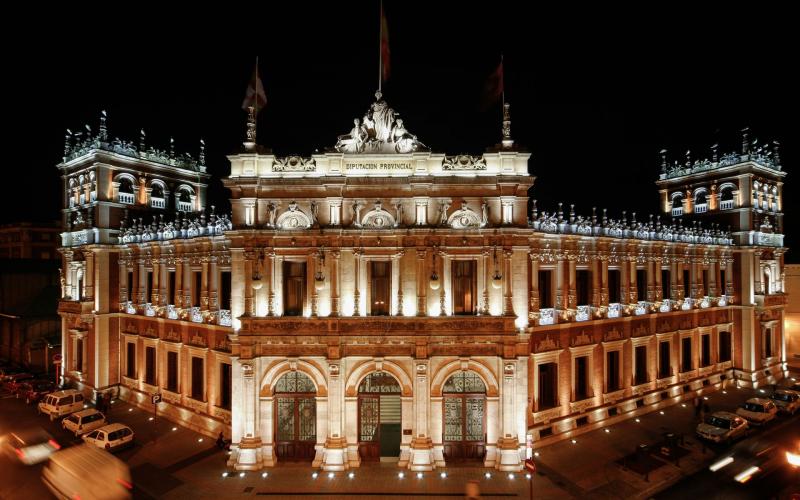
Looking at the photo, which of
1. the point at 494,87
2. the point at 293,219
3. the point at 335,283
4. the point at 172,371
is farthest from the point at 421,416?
the point at 172,371

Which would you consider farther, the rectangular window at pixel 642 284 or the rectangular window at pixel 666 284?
the rectangular window at pixel 666 284

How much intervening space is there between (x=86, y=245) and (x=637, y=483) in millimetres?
38696

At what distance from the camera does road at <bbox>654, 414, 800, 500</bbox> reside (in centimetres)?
2042

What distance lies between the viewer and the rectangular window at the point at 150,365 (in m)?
31.4

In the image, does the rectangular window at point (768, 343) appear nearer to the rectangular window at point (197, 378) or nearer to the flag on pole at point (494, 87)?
the flag on pole at point (494, 87)

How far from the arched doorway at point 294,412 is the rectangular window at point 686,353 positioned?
2801 cm

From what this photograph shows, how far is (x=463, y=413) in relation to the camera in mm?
23406

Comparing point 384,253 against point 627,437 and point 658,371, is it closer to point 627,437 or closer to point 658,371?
point 627,437

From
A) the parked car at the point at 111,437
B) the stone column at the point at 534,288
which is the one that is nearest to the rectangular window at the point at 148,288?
the parked car at the point at 111,437

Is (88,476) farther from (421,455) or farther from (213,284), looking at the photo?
(421,455)

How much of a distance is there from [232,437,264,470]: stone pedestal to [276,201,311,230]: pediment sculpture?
1113cm

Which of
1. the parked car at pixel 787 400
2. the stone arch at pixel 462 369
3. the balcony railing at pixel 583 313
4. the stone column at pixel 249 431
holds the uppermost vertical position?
the balcony railing at pixel 583 313

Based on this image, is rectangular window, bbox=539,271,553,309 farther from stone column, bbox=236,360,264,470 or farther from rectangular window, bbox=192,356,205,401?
rectangular window, bbox=192,356,205,401

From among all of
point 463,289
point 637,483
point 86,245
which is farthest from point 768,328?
point 86,245
